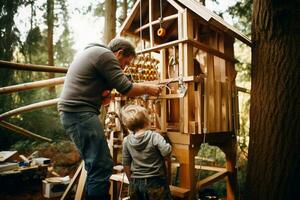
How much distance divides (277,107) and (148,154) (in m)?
1.68

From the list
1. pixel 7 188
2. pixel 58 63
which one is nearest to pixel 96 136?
pixel 7 188

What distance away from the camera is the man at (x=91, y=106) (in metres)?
2.49

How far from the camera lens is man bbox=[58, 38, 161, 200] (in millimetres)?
2488

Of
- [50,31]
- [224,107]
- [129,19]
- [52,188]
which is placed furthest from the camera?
Result: [50,31]

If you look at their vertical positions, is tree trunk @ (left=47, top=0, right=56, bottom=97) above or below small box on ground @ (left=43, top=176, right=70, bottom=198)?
above

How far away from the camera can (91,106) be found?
8.53ft

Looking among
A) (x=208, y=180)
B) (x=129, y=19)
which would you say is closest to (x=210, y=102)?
(x=208, y=180)

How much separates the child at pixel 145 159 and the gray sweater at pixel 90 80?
0.80 metres

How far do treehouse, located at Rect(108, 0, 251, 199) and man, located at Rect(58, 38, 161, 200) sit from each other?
179 centimetres

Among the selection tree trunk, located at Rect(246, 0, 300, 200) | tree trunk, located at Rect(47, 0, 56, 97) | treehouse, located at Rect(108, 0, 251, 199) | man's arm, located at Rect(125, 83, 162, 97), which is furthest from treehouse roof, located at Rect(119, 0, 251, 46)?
tree trunk, located at Rect(47, 0, 56, 97)

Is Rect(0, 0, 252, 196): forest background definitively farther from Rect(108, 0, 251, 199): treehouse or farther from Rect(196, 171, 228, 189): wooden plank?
Rect(108, 0, 251, 199): treehouse

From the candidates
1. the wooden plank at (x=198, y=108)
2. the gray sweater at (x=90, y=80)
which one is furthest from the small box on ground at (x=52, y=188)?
the gray sweater at (x=90, y=80)

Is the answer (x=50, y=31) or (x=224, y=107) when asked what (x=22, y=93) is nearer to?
(x=50, y=31)

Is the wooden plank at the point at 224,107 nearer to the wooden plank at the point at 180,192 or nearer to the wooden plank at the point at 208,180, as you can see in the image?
the wooden plank at the point at 208,180
